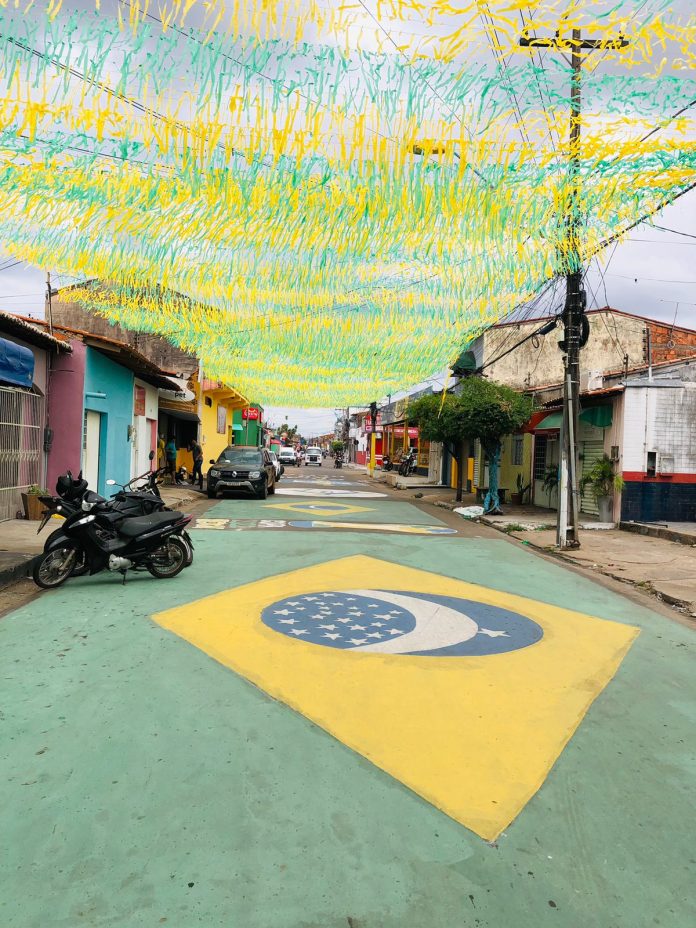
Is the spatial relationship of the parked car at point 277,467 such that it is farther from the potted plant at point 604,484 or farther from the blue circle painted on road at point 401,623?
the blue circle painted on road at point 401,623

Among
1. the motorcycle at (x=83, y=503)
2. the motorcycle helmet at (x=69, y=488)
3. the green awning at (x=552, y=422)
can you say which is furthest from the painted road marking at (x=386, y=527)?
the motorcycle helmet at (x=69, y=488)

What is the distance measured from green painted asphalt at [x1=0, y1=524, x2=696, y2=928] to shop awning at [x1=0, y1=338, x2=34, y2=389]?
5575 millimetres

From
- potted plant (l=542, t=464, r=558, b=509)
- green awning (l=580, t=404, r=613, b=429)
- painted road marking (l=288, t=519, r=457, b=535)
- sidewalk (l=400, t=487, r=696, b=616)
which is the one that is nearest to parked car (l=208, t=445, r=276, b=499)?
painted road marking (l=288, t=519, r=457, b=535)

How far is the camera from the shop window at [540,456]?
20.5 meters

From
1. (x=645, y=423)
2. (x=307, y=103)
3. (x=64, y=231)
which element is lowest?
(x=645, y=423)

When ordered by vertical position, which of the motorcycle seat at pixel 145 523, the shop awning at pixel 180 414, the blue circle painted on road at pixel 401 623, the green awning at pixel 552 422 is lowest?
the blue circle painted on road at pixel 401 623

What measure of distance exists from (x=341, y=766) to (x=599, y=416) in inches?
575

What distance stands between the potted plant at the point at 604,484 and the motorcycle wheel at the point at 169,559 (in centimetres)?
1129

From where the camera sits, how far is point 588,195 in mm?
6117

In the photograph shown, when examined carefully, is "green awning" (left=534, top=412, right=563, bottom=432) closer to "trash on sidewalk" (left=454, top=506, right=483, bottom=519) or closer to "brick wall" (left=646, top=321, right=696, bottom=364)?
"trash on sidewalk" (left=454, top=506, right=483, bottom=519)

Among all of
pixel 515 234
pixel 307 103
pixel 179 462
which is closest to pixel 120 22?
pixel 307 103

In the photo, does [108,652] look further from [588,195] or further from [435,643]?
[588,195]

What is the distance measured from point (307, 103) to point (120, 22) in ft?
4.68

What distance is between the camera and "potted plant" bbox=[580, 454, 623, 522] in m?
15.3
